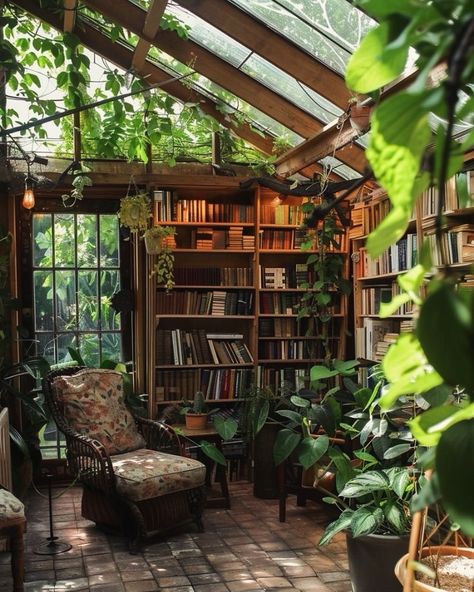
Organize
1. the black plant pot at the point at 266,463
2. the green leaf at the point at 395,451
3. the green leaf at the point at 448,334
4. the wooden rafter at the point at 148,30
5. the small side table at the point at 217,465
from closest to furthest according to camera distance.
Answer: the green leaf at the point at 448,334
the green leaf at the point at 395,451
the wooden rafter at the point at 148,30
the small side table at the point at 217,465
the black plant pot at the point at 266,463

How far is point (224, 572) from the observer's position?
12.6 feet

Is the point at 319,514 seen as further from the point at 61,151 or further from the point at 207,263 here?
the point at 61,151

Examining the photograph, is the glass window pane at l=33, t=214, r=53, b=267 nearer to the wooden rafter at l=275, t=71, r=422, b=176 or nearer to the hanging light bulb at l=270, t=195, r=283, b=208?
the hanging light bulb at l=270, t=195, r=283, b=208

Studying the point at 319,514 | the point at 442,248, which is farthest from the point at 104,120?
the point at 442,248

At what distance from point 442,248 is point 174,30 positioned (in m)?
4.57

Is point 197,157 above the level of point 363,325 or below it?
above

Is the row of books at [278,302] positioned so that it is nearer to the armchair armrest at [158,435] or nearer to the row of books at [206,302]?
the row of books at [206,302]

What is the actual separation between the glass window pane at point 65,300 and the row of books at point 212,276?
2.89ft

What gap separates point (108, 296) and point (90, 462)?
1757mm

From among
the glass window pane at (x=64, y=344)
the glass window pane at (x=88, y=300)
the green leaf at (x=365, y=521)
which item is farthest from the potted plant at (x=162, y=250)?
the green leaf at (x=365, y=521)

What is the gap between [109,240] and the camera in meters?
5.96

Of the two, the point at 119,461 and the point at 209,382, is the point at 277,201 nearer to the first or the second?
the point at 209,382

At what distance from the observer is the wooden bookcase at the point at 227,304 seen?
5793 millimetres

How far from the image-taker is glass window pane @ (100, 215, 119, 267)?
5.95 metres
